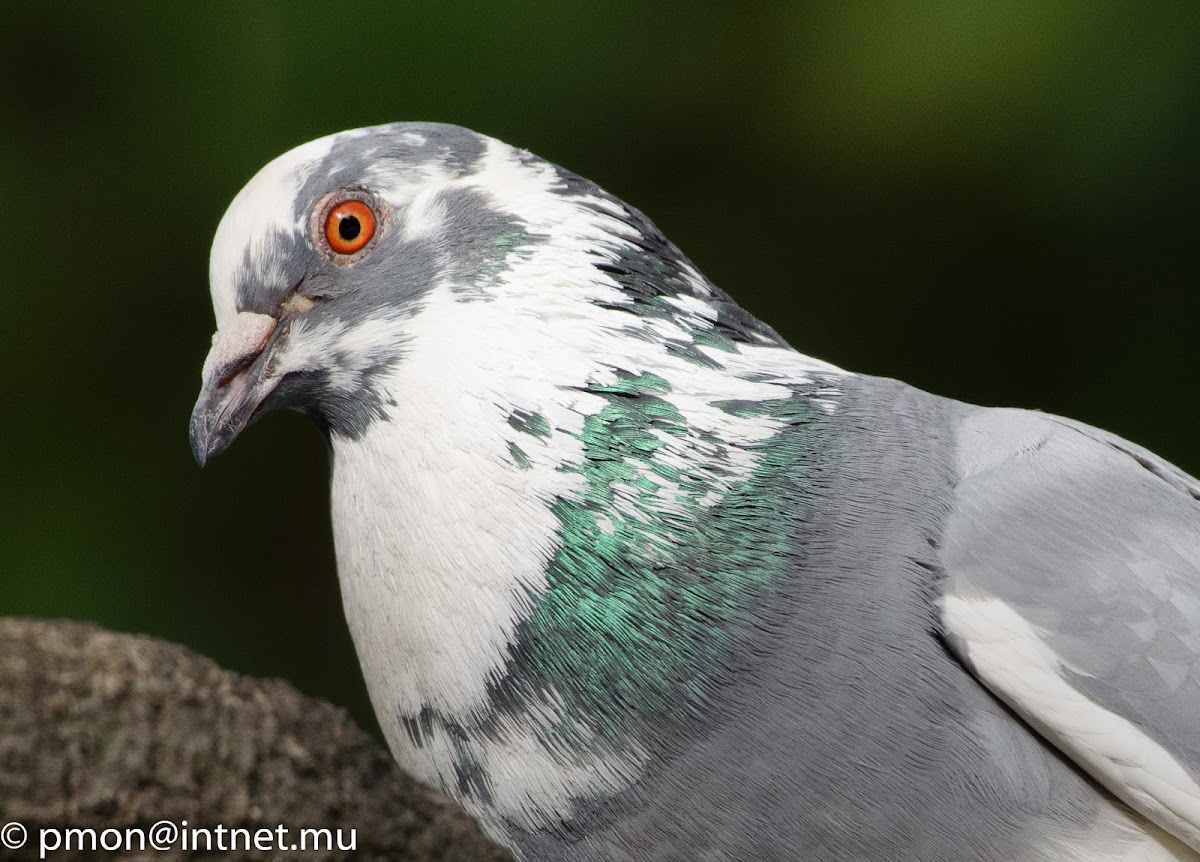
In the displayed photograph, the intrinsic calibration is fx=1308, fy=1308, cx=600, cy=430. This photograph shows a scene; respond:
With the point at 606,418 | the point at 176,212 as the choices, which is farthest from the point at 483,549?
the point at 176,212

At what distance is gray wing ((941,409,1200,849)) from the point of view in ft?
4.72

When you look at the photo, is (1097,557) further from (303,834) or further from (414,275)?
(303,834)

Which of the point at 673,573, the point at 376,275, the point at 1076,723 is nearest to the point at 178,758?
the point at 673,573

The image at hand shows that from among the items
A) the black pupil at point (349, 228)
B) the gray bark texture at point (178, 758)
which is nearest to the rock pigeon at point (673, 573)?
the black pupil at point (349, 228)

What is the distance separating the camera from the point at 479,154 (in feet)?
5.70

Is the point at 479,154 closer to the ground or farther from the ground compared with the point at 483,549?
farther from the ground

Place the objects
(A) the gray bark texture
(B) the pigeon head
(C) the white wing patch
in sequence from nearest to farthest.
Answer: (A) the gray bark texture → (C) the white wing patch → (B) the pigeon head

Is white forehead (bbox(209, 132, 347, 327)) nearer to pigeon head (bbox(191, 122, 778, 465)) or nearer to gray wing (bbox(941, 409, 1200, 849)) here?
pigeon head (bbox(191, 122, 778, 465))

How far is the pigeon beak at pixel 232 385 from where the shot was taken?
5.30 feet

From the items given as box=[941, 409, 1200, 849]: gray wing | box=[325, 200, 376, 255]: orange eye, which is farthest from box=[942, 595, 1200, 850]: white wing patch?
box=[325, 200, 376, 255]: orange eye

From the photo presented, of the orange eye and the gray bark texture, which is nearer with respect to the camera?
the gray bark texture

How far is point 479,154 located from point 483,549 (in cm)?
57

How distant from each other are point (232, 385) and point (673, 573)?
0.61 meters

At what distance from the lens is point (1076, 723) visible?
1435 millimetres
